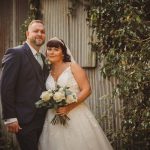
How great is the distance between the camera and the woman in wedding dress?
254 inches

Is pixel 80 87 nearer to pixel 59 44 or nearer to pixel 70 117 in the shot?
pixel 70 117

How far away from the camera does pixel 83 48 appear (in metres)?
8.25

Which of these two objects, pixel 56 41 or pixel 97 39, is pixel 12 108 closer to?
pixel 56 41

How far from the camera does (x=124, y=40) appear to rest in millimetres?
6957

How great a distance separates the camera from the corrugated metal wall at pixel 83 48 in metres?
8.12

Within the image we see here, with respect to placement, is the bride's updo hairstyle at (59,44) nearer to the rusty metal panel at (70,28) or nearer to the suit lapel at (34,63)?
the suit lapel at (34,63)

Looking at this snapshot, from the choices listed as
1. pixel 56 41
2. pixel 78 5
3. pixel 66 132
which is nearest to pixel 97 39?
pixel 78 5

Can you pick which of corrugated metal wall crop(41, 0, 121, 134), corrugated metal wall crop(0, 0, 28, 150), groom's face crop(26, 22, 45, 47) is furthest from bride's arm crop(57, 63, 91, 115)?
corrugated metal wall crop(0, 0, 28, 150)

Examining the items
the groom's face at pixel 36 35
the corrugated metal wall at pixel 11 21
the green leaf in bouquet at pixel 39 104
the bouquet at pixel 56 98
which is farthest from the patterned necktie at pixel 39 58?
the corrugated metal wall at pixel 11 21

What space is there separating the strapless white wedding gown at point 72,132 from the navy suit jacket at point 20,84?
1.28 feet

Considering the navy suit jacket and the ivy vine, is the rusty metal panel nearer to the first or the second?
the ivy vine

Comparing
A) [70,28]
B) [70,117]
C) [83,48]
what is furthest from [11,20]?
[70,117]

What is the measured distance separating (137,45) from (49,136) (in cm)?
189

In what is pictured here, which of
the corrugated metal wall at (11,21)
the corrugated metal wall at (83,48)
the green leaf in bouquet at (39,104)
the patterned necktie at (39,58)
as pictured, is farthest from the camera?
the corrugated metal wall at (11,21)
